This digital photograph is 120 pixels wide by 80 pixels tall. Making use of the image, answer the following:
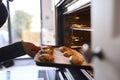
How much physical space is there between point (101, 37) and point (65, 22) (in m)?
1.17

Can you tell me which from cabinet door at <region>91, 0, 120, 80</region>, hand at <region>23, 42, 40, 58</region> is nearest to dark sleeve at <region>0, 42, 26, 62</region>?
hand at <region>23, 42, 40, 58</region>

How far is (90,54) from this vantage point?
35 cm

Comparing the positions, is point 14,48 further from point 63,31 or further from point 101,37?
point 101,37

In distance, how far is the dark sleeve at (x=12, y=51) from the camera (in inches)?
46.8

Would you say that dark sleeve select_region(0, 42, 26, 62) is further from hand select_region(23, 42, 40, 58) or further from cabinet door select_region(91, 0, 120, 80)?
cabinet door select_region(91, 0, 120, 80)

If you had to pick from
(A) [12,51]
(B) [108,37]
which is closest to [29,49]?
(A) [12,51]

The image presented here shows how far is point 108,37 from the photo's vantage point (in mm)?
381

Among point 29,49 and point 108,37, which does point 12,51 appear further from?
point 108,37

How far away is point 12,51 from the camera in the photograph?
1208mm

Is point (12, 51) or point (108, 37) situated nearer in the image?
point (108, 37)

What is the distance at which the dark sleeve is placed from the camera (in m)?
1.19

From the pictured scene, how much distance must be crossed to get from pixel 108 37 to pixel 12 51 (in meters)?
0.91

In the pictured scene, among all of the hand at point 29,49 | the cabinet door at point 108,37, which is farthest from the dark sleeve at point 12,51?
the cabinet door at point 108,37

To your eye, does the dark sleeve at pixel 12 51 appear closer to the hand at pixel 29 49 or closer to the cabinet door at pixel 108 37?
the hand at pixel 29 49
